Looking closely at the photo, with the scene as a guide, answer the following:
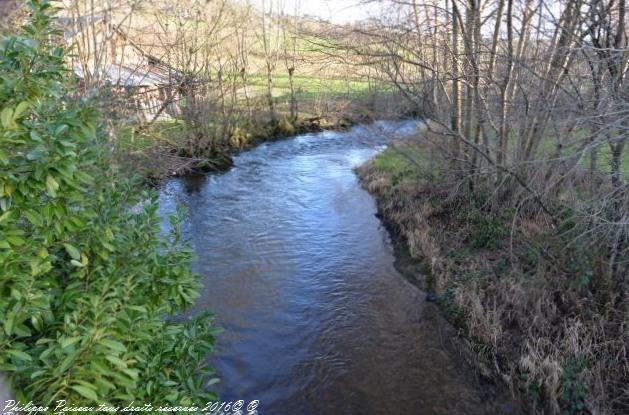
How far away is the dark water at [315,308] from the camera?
7.13m

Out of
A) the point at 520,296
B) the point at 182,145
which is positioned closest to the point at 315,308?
the point at 520,296

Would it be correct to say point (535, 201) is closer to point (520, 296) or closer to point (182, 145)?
point (520, 296)

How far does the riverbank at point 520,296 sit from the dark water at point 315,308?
1.91 feet

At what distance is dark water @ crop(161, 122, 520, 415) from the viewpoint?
7.13m

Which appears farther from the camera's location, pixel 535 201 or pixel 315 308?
pixel 535 201

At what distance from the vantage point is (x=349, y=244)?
12.6 metres

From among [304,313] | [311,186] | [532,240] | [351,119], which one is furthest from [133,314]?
[351,119]

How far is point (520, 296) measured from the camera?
870 cm

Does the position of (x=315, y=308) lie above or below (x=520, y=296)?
below

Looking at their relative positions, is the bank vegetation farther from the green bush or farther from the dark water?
the green bush

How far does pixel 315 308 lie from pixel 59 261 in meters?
6.57

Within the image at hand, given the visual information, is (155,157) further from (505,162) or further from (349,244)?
(505,162)

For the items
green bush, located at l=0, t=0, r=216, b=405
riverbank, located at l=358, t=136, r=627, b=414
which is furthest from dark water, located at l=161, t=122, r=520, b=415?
green bush, located at l=0, t=0, r=216, b=405

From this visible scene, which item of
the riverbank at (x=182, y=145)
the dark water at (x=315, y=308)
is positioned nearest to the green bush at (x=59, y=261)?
the riverbank at (x=182, y=145)
